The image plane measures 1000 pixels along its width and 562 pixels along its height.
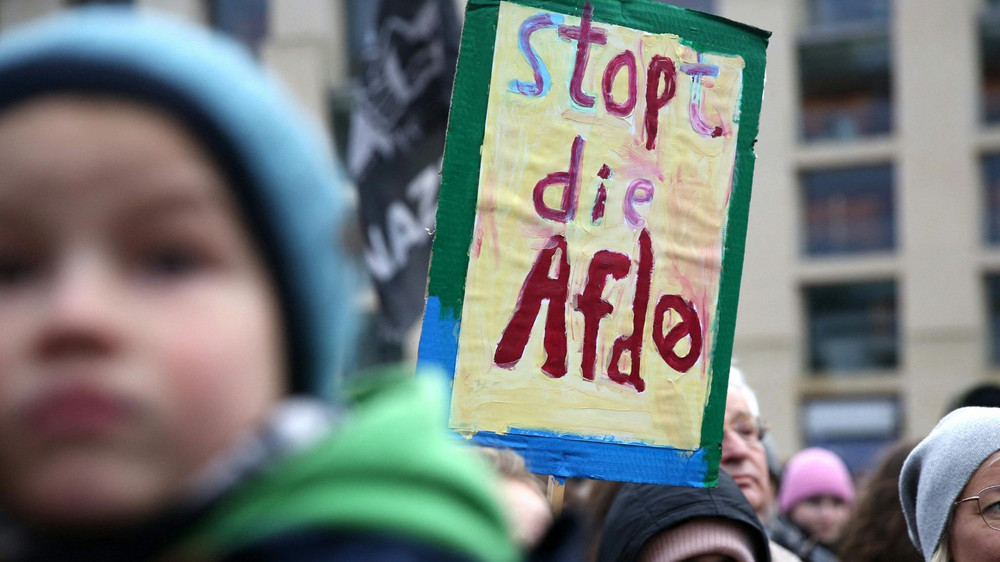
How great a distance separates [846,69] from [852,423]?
20.5ft

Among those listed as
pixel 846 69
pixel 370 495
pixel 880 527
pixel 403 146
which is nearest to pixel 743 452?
pixel 880 527

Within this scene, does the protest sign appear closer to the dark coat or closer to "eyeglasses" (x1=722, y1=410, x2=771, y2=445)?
the dark coat

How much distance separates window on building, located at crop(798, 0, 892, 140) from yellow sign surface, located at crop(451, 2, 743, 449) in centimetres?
1953

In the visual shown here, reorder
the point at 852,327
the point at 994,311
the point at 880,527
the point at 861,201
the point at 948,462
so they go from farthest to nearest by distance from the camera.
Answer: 1. the point at 861,201
2. the point at 852,327
3. the point at 994,311
4. the point at 880,527
5. the point at 948,462

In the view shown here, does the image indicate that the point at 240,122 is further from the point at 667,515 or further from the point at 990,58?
the point at 990,58

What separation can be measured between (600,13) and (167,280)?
6.10ft

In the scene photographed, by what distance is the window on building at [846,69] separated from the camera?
21.0 meters

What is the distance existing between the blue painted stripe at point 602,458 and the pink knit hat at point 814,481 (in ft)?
10.8

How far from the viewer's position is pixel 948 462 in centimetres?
256

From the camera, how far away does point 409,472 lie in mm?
753

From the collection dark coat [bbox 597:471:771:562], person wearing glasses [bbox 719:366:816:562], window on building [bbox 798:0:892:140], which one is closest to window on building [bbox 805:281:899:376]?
window on building [bbox 798:0:892:140]

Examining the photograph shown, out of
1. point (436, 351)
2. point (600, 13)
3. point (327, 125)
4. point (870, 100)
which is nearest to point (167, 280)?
point (436, 351)

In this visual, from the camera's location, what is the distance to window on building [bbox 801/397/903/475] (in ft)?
65.4

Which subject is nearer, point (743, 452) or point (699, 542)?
point (699, 542)
